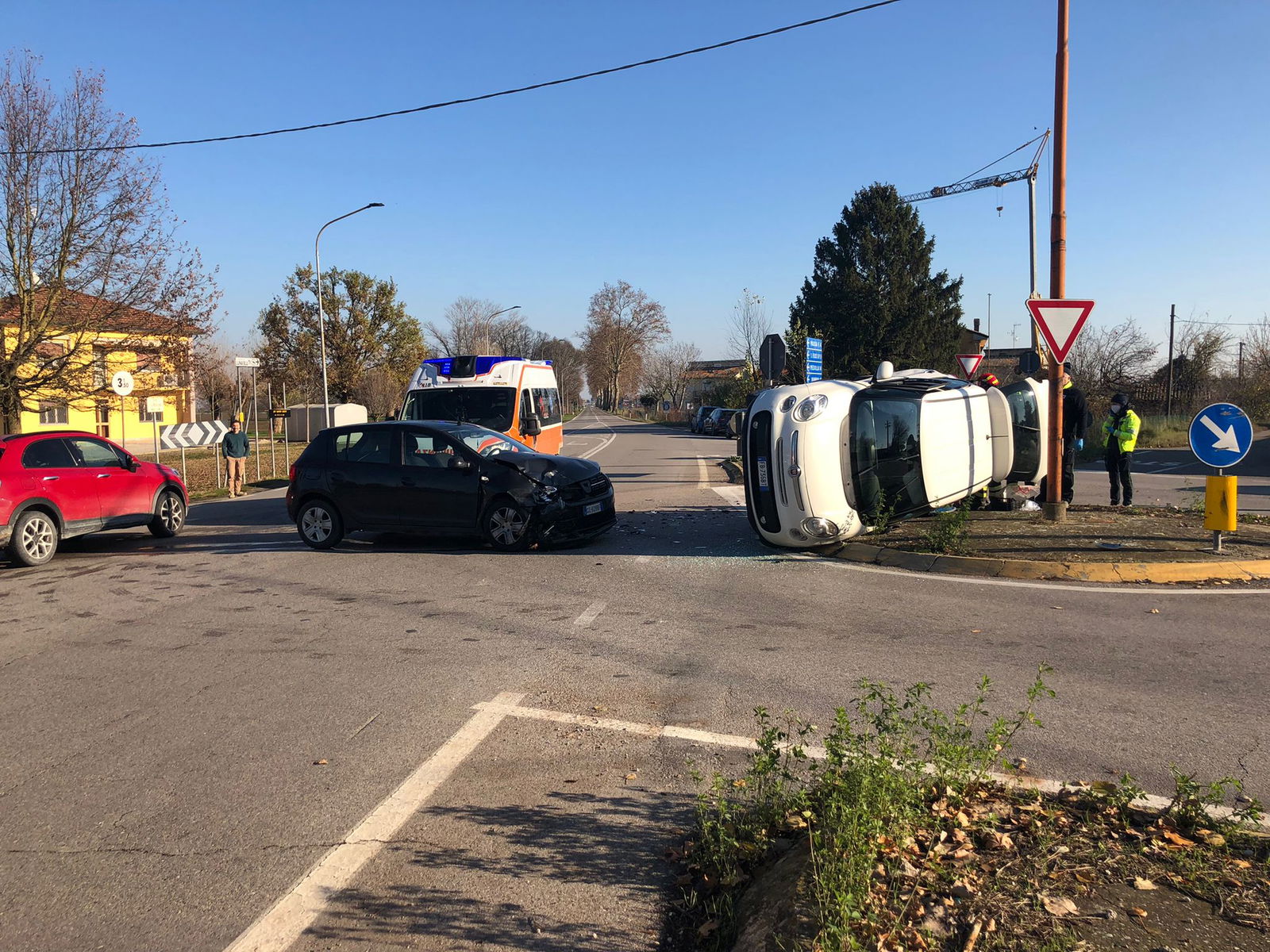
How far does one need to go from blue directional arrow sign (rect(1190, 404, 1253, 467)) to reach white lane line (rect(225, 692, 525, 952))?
27.0 ft

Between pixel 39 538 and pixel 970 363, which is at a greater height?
pixel 970 363

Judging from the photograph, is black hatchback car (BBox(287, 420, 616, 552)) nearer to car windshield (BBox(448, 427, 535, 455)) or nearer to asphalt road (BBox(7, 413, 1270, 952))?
car windshield (BBox(448, 427, 535, 455))

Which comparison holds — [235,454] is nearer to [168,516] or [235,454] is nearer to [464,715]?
[168,516]

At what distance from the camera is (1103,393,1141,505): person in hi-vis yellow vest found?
13.0m

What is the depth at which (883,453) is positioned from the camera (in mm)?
10258

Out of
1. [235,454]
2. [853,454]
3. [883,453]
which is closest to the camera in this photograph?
[853,454]

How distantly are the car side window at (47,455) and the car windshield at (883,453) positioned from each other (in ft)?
Answer: 32.1

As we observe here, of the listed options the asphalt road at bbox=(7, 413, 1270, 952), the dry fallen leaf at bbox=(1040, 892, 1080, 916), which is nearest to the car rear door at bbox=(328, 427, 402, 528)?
the asphalt road at bbox=(7, 413, 1270, 952)

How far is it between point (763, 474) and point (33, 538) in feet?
29.3

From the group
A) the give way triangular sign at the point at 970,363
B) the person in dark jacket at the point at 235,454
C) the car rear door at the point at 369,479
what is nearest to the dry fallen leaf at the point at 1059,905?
the car rear door at the point at 369,479

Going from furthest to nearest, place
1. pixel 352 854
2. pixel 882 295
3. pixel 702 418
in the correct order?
pixel 702 418 < pixel 882 295 < pixel 352 854

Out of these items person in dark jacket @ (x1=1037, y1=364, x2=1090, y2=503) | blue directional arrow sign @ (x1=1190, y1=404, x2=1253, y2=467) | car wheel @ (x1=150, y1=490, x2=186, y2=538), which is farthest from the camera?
car wheel @ (x1=150, y1=490, x2=186, y2=538)

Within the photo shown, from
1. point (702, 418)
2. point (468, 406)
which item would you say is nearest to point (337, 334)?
point (702, 418)

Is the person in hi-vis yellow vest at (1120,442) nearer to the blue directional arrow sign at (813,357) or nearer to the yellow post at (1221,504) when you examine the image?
the yellow post at (1221,504)
